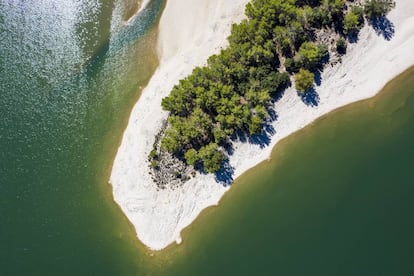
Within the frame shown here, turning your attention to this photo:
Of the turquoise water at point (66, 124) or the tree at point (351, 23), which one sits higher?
the turquoise water at point (66, 124)

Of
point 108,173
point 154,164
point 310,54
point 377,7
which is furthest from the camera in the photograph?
point 108,173

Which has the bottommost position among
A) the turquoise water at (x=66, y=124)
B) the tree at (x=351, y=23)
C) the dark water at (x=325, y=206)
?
the dark water at (x=325, y=206)

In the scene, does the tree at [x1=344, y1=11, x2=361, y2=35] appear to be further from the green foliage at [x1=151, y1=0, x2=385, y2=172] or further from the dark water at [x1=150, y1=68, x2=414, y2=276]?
the dark water at [x1=150, y1=68, x2=414, y2=276]

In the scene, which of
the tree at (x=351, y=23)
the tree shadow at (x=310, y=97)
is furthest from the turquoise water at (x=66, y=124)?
the tree at (x=351, y=23)

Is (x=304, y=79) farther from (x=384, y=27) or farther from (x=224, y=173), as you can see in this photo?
(x=224, y=173)

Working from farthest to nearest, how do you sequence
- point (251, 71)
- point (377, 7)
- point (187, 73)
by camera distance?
point (187, 73) → point (251, 71) → point (377, 7)

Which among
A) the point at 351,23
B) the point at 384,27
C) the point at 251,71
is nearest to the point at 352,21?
the point at 351,23

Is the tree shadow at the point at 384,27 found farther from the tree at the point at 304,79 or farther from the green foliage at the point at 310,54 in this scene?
the tree at the point at 304,79

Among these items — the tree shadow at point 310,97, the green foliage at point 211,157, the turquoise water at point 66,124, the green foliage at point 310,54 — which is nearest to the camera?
the green foliage at point 310,54
